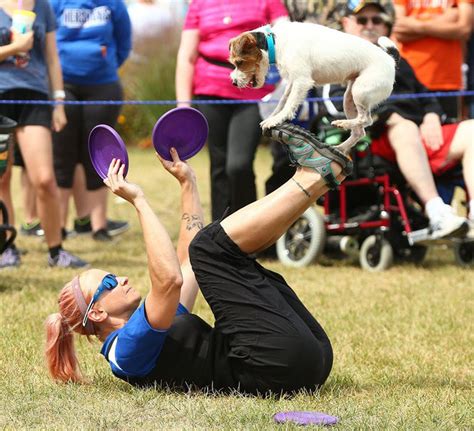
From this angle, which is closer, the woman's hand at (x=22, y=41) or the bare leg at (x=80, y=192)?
the woman's hand at (x=22, y=41)

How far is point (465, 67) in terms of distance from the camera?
8508 mm

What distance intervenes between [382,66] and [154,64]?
13.1 m

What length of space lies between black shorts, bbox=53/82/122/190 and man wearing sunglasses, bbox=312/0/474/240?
72.4 inches

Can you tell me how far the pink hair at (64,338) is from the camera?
13.2 ft

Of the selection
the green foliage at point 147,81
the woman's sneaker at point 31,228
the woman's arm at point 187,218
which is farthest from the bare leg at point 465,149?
the green foliage at point 147,81

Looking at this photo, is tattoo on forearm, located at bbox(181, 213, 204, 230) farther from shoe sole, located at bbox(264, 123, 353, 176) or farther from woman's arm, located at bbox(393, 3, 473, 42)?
woman's arm, located at bbox(393, 3, 473, 42)

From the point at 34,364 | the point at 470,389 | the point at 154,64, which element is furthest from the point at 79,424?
the point at 154,64

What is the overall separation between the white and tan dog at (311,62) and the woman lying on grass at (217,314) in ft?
0.68

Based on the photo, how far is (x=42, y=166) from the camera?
6.73 m

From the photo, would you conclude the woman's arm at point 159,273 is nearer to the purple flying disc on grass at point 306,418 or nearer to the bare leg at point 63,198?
the purple flying disc on grass at point 306,418

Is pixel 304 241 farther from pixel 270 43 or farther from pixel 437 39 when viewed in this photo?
pixel 270 43

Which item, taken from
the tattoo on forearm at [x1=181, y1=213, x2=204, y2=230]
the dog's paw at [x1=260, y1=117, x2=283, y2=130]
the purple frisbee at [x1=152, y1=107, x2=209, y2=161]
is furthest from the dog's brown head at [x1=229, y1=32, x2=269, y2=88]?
the tattoo on forearm at [x1=181, y1=213, x2=204, y2=230]

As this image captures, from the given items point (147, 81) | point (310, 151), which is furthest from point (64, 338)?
point (147, 81)

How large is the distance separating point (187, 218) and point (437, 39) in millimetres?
3767
